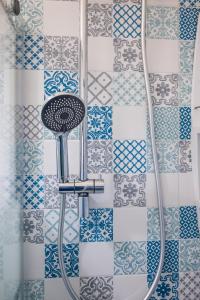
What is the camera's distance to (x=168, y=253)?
0.96 m

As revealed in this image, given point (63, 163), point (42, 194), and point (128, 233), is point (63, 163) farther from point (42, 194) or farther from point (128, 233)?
point (128, 233)

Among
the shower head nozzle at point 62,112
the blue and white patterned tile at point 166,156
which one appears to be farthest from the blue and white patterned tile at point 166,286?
the shower head nozzle at point 62,112

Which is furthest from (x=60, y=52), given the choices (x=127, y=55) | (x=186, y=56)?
(x=186, y=56)

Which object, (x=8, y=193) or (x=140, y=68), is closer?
(x=8, y=193)

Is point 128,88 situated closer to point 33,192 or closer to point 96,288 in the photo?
point 33,192

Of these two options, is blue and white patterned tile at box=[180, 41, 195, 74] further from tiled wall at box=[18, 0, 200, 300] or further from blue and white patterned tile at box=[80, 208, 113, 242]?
blue and white patterned tile at box=[80, 208, 113, 242]

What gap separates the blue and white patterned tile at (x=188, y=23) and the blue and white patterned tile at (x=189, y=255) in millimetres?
717

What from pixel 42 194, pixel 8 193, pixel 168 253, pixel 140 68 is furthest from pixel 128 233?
pixel 140 68

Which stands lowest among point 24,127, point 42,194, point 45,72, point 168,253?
point 168,253

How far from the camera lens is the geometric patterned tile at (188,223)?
37.9 inches

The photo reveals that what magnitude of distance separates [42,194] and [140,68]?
54 cm

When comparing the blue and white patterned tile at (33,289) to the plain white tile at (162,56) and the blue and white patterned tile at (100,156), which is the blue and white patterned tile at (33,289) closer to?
the blue and white patterned tile at (100,156)

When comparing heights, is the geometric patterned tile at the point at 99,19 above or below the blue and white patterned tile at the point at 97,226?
above

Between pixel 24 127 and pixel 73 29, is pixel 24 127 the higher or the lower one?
the lower one
